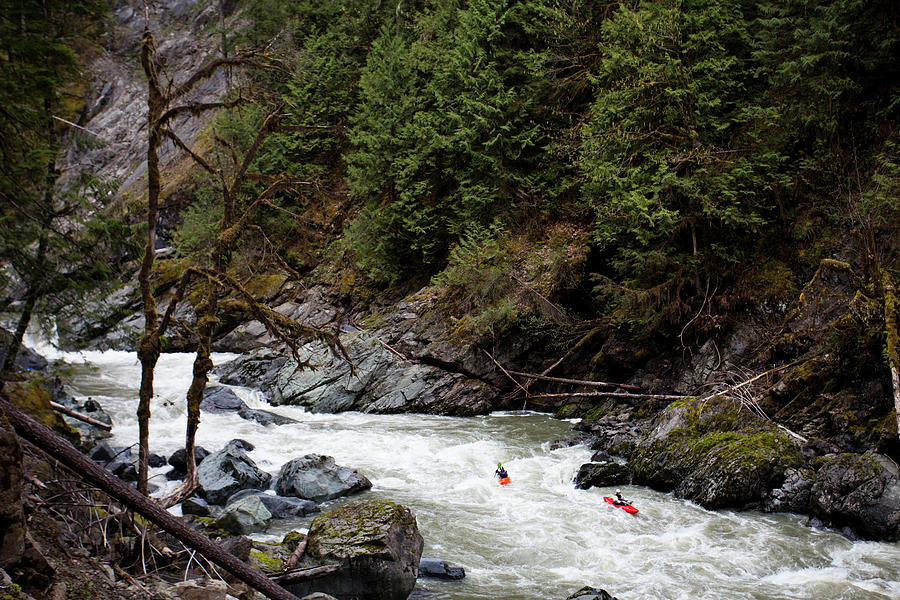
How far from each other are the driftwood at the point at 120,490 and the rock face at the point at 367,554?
151cm

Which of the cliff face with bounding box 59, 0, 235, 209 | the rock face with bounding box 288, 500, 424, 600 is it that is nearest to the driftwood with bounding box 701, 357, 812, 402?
the rock face with bounding box 288, 500, 424, 600

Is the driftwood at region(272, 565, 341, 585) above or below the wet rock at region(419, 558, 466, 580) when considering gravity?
above

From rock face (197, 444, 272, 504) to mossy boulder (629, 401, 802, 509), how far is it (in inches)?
265

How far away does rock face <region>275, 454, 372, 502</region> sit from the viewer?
920cm

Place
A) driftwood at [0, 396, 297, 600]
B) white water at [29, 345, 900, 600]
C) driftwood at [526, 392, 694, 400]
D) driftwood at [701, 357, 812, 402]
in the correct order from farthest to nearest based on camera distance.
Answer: driftwood at [526, 392, 694, 400]
driftwood at [701, 357, 812, 402]
white water at [29, 345, 900, 600]
driftwood at [0, 396, 297, 600]

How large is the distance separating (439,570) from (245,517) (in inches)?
117

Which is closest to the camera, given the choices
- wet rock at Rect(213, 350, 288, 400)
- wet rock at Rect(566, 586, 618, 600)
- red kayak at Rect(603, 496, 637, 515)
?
wet rock at Rect(566, 586, 618, 600)

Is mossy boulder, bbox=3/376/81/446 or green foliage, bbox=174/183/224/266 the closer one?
mossy boulder, bbox=3/376/81/446

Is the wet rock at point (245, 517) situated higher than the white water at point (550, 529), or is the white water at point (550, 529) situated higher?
the wet rock at point (245, 517)

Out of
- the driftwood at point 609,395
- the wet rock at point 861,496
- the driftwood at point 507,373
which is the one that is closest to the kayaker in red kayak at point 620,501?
the wet rock at point 861,496

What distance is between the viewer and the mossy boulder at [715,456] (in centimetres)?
882

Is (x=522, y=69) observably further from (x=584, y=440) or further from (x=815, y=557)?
(x=815, y=557)

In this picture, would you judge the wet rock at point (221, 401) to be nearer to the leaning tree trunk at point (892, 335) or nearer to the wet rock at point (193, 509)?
the wet rock at point (193, 509)

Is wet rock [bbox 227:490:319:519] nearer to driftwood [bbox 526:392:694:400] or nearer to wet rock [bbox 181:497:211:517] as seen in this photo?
wet rock [bbox 181:497:211:517]
